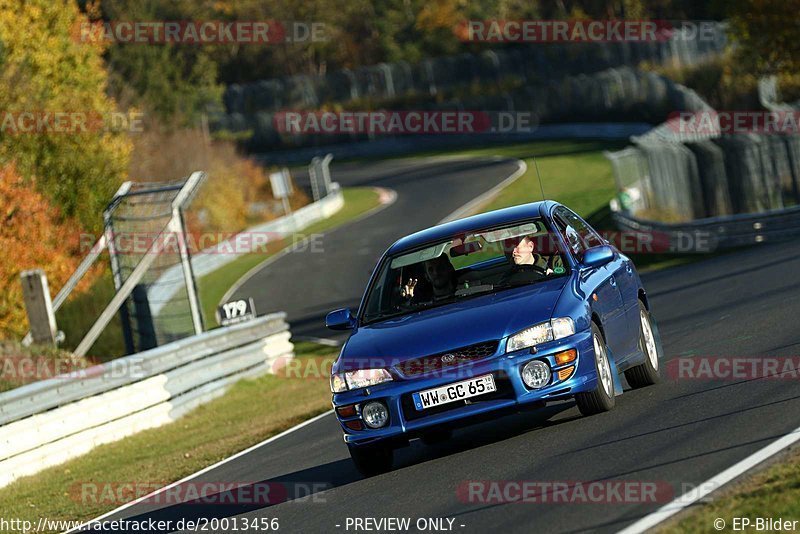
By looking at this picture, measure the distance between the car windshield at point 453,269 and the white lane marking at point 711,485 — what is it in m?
2.64

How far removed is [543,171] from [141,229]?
109 ft

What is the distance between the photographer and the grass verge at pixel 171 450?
11.5 meters

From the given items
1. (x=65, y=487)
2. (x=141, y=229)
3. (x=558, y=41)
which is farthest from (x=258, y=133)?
(x=65, y=487)

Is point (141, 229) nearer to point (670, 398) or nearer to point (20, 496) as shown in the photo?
point (20, 496)

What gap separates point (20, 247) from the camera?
2877 centimetres

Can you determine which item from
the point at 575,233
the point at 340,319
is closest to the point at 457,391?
the point at 340,319

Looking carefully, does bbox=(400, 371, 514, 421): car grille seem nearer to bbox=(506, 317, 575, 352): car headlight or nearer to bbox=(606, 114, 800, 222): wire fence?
bbox=(506, 317, 575, 352): car headlight

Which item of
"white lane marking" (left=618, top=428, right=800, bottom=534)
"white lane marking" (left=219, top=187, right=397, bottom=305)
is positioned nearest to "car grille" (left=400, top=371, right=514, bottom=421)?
"white lane marking" (left=618, top=428, right=800, bottom=534)

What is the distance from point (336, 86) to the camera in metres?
84.1

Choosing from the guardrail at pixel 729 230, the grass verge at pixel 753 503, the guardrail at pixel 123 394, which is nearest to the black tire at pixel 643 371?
the grass verge at pixel 753 503

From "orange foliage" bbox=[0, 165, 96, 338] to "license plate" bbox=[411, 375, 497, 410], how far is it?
776 inches

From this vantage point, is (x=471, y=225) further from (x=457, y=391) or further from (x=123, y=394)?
(x=123, y=394)

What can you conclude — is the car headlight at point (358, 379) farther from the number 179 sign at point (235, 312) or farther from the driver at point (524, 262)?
the number 179 sign at point (235, 312)

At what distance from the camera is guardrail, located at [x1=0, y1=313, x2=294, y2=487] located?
1361cm
